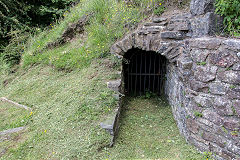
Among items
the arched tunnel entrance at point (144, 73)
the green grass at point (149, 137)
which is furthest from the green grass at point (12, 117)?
the arched tunnel entrance at point (144, 73)

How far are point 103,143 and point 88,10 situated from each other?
186 inches

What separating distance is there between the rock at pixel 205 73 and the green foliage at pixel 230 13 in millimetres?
645

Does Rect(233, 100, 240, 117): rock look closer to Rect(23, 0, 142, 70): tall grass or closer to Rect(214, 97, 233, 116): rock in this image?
Rect(214, 97, 233, 116): rock

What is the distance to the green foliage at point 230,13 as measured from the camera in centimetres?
272

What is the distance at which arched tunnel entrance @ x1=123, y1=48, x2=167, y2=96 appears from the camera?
16.8 feet

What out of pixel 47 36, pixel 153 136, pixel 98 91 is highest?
pixel 47 36

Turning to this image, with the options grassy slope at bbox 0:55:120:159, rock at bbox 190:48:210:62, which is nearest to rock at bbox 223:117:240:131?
rock at bbox 190:48:210:62

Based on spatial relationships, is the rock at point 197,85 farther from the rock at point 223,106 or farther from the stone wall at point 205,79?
the rock at point 223,106

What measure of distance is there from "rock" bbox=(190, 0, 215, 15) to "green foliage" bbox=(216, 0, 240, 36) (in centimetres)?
11

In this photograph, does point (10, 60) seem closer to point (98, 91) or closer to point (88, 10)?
point (88, 10)

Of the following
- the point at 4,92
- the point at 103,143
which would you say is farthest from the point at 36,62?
the point at 103,143

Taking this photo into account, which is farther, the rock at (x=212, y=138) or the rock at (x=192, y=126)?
the rock at (x=192, y=126)

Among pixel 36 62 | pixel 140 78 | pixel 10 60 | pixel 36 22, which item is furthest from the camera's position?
pixel 36 22

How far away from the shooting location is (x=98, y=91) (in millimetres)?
3826
